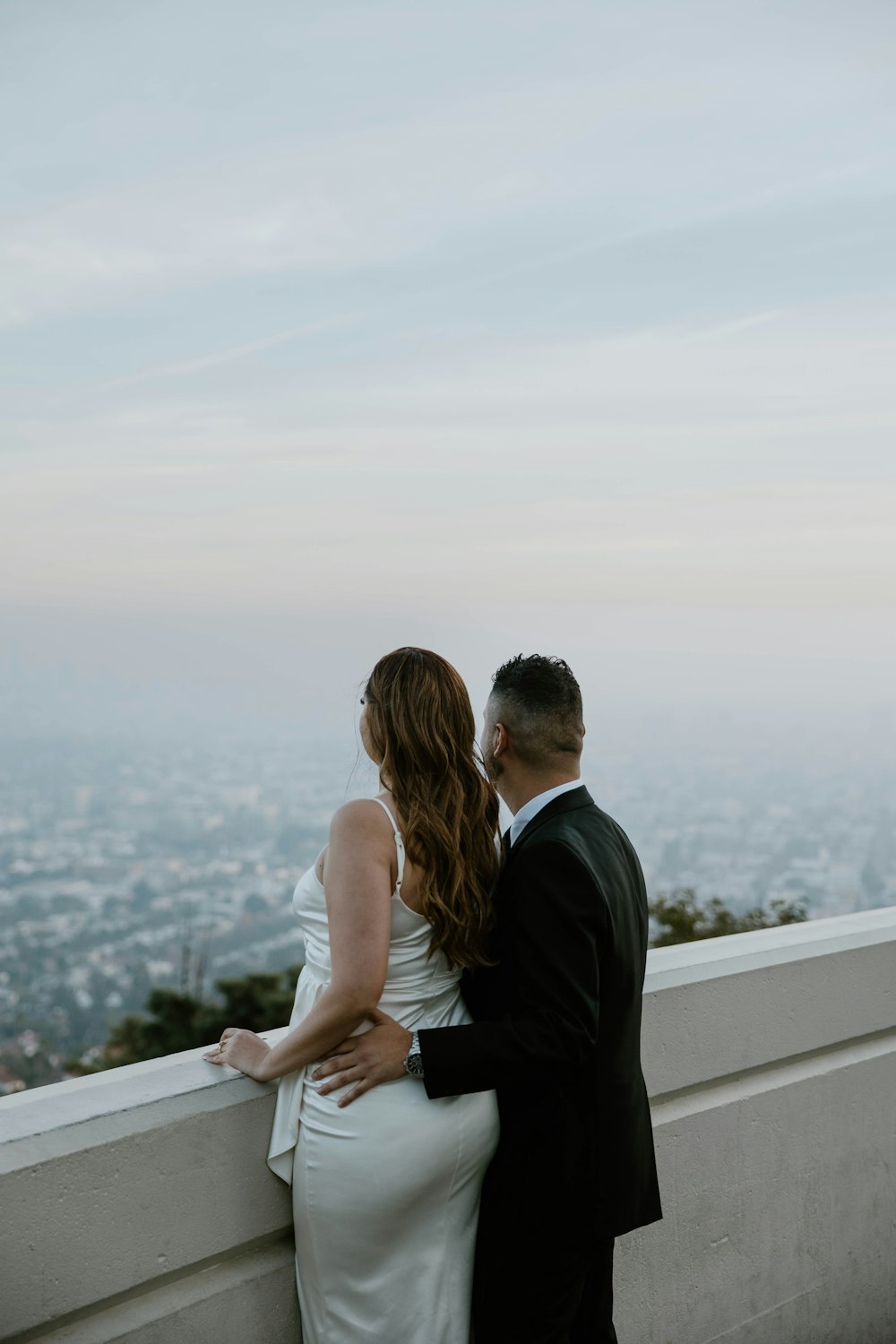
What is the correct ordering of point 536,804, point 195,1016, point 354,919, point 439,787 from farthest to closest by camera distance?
point 195,1016, point 536,804, point 439,787, point 354,919

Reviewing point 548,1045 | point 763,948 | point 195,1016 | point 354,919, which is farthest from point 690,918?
point 195,1016

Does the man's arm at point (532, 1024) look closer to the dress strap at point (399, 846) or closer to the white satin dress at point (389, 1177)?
the white satin dress at point (389, 1177)

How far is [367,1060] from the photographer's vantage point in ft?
6.73

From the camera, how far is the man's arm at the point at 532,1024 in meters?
2.00

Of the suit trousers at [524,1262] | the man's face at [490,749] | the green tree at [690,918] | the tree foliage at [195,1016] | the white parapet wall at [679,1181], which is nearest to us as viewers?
the white parapet wall at [679,1181]

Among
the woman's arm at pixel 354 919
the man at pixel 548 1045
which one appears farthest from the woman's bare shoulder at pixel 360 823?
the man at pixel 548 1045

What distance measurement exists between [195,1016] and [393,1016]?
40.5 feet

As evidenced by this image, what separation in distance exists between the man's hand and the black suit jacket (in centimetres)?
6

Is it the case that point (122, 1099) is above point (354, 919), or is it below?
below

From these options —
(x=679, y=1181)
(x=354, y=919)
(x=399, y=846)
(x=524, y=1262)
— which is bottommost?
(x=679, y=1181)

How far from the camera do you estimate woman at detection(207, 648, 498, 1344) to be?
2.01 meters

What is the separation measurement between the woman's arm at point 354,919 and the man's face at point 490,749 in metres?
0.33

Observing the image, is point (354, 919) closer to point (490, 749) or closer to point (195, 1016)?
point (490, 749)

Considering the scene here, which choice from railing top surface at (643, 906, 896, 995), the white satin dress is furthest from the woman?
railing top surface at (643, 906, 896, 995)
